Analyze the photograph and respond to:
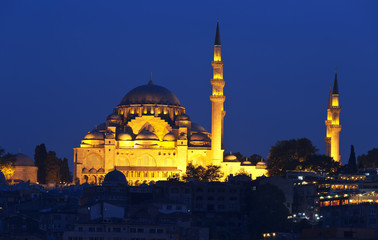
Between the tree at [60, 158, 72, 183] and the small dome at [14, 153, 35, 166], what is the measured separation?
14.6 feet

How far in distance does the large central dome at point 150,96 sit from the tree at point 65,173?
27.1 feet

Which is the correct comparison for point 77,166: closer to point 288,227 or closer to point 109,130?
point 109,130

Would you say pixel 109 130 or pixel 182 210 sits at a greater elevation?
pixel 109 130

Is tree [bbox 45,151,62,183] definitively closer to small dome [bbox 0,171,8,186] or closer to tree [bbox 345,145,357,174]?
small dome [bbox 0,171,8,186]

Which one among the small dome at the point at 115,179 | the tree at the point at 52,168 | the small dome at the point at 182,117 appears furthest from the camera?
the small dome at the point at 182,117

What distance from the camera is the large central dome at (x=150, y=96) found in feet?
432

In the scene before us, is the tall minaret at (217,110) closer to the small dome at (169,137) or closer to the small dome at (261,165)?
the small dome at (261,165)

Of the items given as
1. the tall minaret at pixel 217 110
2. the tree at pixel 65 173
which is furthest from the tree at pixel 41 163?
the tall minaret at pixel 217 110

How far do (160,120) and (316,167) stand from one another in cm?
1867

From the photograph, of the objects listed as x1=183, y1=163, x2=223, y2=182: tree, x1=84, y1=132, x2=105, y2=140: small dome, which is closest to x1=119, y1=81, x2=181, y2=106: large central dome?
x1=84, y1=132, x2=105, y2=140: small dome

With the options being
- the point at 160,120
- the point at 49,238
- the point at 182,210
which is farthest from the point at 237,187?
the point at 160,120

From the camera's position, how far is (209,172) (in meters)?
116

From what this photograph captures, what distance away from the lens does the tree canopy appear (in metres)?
117

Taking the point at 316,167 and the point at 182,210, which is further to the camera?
the point at 316,167
